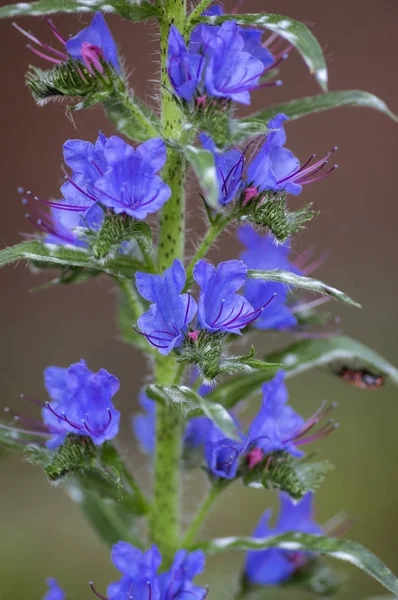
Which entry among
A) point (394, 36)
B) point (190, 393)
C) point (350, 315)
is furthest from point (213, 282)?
point (394, 36)

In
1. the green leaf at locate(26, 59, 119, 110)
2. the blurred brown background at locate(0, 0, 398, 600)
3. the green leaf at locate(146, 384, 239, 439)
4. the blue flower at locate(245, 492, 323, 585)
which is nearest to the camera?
the green leaf at locate(146, 384, 239, 439)

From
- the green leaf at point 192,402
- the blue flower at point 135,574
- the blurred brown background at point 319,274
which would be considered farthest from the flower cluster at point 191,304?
the blurred brown background at point 319,274

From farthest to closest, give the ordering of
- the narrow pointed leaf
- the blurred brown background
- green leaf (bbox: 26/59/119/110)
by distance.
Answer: the blurred brown background < the narrow pointed leaf < green leaf (bbox: 26/59/119/110)

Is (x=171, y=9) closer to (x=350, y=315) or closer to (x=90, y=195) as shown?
(x=90, y=195)

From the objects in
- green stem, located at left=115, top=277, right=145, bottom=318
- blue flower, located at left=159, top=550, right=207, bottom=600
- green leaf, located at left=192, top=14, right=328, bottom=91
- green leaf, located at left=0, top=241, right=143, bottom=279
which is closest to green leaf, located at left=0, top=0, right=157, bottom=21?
green leaf, located at left=192, top=14, right=328, bottom=91

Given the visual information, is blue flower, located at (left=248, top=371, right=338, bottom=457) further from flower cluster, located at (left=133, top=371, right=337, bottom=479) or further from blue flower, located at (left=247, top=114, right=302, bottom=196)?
blue flower, located at (left=247, top=114, right=302, bottom=196)
